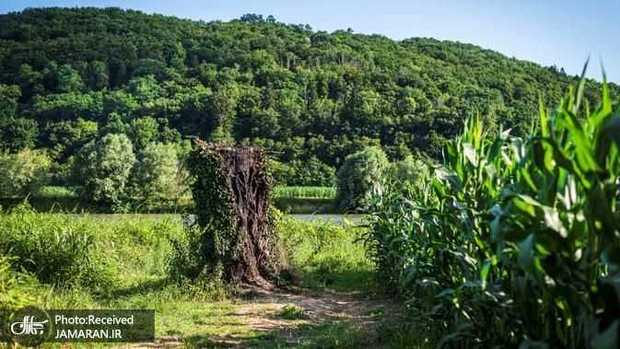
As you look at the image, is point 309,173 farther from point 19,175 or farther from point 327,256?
point 327,256

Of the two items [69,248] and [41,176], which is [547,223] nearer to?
[69,248]

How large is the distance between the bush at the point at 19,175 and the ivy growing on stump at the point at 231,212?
126 feet

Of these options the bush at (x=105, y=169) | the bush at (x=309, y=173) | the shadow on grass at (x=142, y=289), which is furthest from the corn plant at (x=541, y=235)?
the bush at (x=309, y=173)

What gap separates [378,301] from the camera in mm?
7723

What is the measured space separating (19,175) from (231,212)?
4068cm

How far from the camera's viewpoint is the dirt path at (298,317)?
5223 mm

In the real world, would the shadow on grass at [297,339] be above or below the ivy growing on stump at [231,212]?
below

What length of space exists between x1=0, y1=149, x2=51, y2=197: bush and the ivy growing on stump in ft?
126

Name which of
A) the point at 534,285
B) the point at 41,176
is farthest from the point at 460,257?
the point at 41,176

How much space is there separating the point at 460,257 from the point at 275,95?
63.3 meters

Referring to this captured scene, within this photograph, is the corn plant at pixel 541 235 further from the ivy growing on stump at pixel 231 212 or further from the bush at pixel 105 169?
the bush at pixel 105 169

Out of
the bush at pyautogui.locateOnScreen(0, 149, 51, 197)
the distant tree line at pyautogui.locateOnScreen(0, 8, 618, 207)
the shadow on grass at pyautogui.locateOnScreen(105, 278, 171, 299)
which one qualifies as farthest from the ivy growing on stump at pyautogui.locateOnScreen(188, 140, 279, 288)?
the bush at pyautogui.locateOnScreen(0, 149, 51, 197)

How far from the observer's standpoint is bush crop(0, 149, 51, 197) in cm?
4244

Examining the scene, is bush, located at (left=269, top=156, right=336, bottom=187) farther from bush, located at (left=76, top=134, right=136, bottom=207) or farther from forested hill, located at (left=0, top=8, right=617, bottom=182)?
bush, located at (left=76, top=134, right=136, bottom=207)
